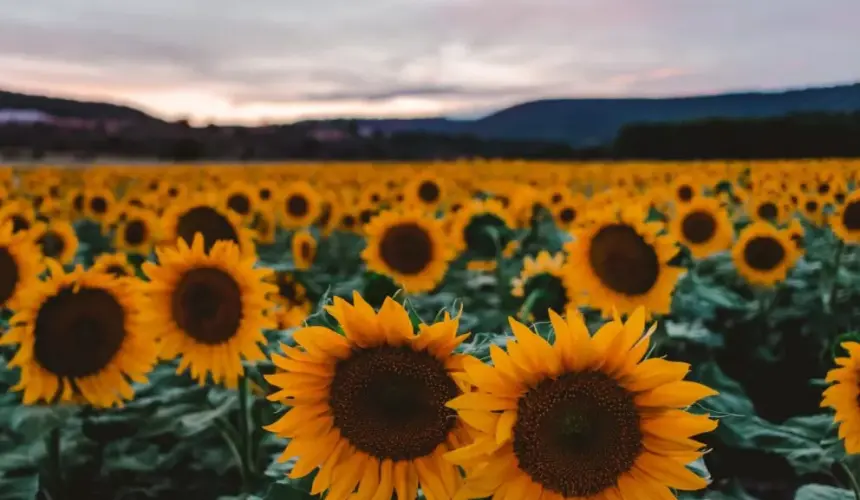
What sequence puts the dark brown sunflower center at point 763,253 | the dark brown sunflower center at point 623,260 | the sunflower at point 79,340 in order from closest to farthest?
the sunflower at point 79,340 → the dark brown sunflower center at point 623,260 → the dark brown sunflower center at point 763,253

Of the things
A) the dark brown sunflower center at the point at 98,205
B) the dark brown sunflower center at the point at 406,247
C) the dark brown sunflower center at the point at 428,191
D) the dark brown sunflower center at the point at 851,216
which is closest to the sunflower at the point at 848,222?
the dark brown sunflower center at the point at 851,216

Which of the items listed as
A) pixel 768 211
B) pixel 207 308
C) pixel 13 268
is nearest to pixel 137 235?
pixel 13 268

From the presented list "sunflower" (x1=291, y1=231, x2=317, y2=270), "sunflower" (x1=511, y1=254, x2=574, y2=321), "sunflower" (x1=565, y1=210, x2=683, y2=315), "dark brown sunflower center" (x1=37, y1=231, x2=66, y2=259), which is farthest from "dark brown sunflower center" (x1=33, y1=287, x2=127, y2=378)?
"sunflower" (x1=291, y1=231, x2=317, y2=270)

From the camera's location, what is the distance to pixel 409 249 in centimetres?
535

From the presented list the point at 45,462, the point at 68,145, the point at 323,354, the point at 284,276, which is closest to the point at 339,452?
the point at 323,354

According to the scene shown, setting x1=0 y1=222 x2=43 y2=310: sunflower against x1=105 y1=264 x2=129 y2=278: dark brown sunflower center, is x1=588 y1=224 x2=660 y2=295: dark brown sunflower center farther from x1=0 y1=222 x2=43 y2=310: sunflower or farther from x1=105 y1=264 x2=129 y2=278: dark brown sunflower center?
x1=0 y1=222 x2=43 y2=310: sunflower

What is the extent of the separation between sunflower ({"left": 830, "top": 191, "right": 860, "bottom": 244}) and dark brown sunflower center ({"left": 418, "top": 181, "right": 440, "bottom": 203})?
148 inches

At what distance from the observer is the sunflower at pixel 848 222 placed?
6.15 m

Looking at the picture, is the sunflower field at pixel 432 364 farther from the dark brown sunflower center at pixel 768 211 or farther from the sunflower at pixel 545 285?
the dark brown sunflower center at pixel 768 211

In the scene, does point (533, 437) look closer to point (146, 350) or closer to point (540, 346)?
point (540, 346)

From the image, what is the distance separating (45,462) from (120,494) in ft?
2.62

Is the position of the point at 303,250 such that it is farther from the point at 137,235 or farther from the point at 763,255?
the point at 763,255

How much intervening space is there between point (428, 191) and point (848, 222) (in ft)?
12.9

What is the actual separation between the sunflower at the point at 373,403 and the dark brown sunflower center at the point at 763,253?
15.4 ft
